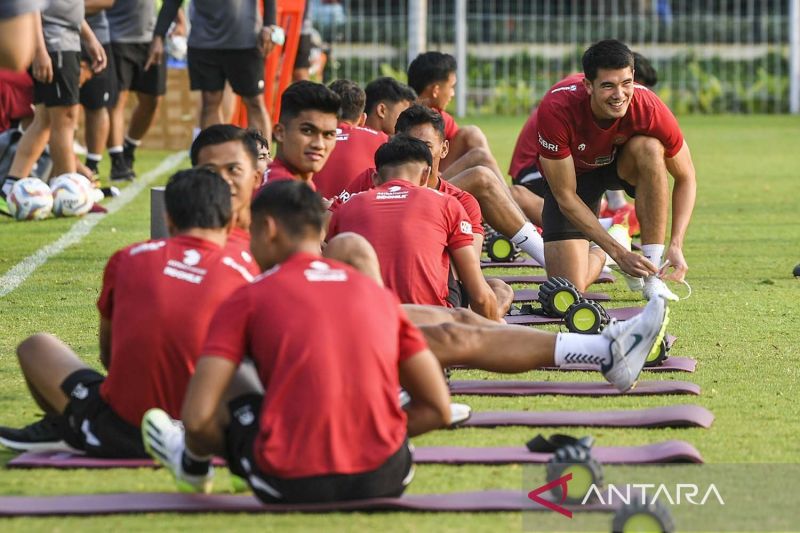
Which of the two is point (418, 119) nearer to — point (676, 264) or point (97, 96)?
point (676, 264)

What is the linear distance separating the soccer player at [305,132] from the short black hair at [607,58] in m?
1.73

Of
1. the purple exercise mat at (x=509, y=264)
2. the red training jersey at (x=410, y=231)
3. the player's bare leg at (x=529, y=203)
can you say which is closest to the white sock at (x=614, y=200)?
the player's bare leg at (x=529, y=203)

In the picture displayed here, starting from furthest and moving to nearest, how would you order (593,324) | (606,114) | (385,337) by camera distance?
1. (606,114)
2. (593,324)
3. (385,337)

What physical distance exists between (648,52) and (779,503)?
2303cm

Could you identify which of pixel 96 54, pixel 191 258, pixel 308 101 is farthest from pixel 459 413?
pixel 96 54

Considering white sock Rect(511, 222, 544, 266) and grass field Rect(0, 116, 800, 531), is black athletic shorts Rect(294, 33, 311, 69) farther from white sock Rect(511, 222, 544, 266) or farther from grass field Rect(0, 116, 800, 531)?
white sock Rect(511, 222, 544, 266)

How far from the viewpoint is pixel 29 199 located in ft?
39.1

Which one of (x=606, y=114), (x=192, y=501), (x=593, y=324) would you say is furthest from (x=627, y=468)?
(x=606, y=114)

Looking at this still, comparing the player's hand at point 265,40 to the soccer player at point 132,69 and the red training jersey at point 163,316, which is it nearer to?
the soccer player at point 132,69

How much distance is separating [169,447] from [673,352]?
129 inches

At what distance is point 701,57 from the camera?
27.2 metres

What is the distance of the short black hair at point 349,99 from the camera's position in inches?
363

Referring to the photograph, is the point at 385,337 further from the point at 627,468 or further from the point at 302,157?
the point at 302,157

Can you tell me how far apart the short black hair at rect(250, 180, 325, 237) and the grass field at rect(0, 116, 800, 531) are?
2.86 ft
